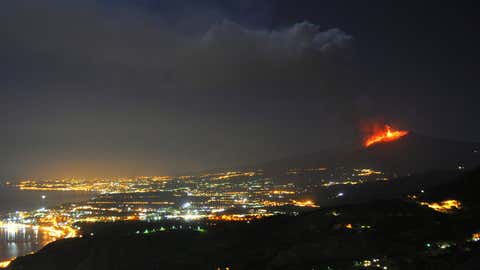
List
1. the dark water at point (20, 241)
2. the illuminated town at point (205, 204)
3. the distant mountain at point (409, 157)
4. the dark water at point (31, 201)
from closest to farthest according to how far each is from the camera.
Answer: the dark water at point (20, 241), the illuminated town at point (205, 204), the distant mountain at point (409, 157), the dark water at point (31, 201)

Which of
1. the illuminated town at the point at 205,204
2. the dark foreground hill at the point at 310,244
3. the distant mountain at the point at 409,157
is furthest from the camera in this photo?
the distant mountain at the point at 409,157

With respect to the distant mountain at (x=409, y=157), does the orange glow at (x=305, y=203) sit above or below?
below

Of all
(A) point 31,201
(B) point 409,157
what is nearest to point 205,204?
(B) point 409,157

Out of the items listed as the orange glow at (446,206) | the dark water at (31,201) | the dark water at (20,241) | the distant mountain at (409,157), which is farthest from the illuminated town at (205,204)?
the orange glow at (446,206)

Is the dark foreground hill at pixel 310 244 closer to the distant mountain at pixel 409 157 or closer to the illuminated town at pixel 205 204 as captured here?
the illuminated town at pixel 205 204

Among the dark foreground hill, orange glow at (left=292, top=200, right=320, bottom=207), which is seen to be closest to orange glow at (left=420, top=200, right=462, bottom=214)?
the dark foreground hill

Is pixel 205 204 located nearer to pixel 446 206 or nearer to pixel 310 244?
pixel 446 206

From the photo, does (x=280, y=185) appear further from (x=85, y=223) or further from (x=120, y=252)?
(x=120, y=252)
